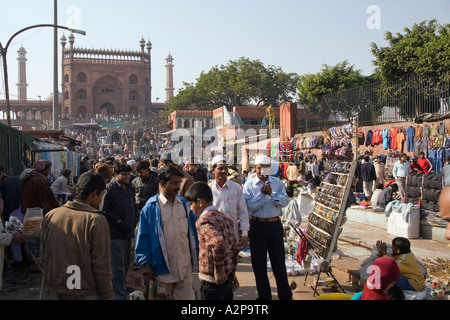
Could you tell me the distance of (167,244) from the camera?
11.9 ft

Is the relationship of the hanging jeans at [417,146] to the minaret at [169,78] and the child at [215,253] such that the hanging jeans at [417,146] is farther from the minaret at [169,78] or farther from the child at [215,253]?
the minaret at [169,78]

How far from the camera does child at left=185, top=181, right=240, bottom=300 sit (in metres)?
3.42

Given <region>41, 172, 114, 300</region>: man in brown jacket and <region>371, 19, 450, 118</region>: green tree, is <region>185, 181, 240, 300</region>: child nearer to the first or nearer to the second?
<region>41, 172, 114, 300</region>: man in brown jacket

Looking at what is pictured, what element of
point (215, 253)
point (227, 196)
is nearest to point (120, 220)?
point (227, 196)

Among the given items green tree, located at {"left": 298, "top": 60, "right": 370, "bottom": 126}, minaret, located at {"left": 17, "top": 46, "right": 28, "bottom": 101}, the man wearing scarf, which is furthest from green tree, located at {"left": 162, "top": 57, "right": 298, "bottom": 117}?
minaret, located at {"left": 17, "top": 46, "right": 28, "bottom": 101}

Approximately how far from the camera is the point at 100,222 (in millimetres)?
2967

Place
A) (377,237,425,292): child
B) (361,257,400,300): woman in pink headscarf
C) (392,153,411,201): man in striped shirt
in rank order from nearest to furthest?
(361,257,400,300): woman in pink headscarf → (377,237,425,292): child → (392,153,411,201): man in striped shirt

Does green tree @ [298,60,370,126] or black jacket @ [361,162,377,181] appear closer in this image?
black jacket @ [361,162,377,181]

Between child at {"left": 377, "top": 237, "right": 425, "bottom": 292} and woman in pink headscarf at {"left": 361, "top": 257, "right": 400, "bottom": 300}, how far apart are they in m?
1.37

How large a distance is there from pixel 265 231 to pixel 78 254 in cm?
245

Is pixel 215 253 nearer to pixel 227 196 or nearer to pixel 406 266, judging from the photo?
pixel 227 196

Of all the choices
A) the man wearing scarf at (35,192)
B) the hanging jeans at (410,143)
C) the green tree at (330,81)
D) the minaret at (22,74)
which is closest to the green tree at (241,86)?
the green tree at (330,81)

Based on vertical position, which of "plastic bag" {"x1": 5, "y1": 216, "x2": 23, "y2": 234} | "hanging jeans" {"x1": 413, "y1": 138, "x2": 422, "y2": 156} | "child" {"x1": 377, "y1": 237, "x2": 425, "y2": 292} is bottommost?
"child" {"x1": 377, "y1": 237, "x2": 425, "y2": 292}
